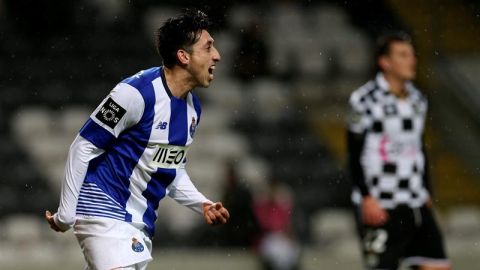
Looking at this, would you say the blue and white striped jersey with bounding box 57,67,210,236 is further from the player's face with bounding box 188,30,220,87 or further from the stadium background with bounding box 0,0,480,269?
the stadium background with bounding box 0,0,480,269

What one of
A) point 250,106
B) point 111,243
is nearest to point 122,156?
point 111,243

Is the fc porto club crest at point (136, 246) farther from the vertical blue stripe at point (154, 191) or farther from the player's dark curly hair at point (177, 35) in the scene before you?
the player's dark curly hair at point (177, 35)

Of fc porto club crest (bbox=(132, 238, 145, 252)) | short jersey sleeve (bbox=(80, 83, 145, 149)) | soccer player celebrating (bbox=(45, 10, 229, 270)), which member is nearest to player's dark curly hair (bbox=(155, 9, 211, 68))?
soccer player celebrating (bbox=(45, 10, 229, 270))

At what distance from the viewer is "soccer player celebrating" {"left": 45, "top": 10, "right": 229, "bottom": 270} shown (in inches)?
177

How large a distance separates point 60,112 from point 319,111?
2.42m

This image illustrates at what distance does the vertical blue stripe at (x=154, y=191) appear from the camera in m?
4.69

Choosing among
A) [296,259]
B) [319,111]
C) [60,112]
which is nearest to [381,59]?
[296,259]

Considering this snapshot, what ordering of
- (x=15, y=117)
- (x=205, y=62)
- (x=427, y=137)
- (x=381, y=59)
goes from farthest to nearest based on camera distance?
1. (x=15, y=117)
2. (x=427, y=137)
3. (x=381, y=59)
4. (x=205, y=62)

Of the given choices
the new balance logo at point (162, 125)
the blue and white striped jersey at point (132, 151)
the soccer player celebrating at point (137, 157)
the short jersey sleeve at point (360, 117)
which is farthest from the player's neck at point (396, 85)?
the new balance logo at point (162, 125)

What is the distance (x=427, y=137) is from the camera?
32.4ft

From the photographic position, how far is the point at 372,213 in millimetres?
6371

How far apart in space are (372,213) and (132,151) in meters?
2.15

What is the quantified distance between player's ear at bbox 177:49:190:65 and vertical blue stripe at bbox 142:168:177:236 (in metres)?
0.45

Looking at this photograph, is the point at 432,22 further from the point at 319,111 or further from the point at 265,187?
the point at 265,187
